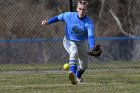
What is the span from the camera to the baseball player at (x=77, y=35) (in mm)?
12883

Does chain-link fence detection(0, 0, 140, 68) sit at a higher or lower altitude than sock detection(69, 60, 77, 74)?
lower

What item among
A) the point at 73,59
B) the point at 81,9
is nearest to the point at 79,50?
the point at 73,59

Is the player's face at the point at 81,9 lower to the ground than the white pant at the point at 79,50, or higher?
higher

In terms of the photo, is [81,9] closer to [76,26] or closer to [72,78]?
[76,26]

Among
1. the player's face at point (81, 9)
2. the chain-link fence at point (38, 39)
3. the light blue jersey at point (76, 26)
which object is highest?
the player's face at point (81, 9)

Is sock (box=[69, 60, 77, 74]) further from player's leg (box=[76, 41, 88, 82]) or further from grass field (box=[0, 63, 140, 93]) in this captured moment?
player's leg (box=[76, 41, 88, 82])

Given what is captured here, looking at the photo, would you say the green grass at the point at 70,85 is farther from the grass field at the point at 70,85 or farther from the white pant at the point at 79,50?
the white pant at the point at 79,50

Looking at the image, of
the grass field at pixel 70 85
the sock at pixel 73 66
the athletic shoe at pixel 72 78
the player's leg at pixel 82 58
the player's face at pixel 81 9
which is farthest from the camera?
the player's leg at pixel 82 58

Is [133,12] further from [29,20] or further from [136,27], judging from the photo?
[29,20]

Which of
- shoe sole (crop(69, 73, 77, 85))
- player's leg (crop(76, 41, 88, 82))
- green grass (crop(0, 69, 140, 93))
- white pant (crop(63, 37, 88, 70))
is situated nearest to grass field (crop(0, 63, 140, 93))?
green grass (crop(0, 69, 140, 93))

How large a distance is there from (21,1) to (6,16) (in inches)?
66.9

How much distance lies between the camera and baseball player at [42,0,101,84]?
42.3ft

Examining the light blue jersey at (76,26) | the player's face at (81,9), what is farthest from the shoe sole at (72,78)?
the player's face at (81,9)

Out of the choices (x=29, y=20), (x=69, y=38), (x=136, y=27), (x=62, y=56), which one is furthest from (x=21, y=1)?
(x=69, y=38)
